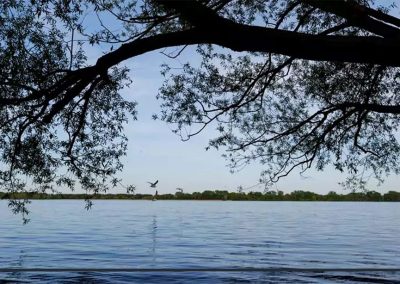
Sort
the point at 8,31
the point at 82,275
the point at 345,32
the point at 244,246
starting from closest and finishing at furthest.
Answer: the point at 8,31, the point at 345,32, the point at 82,275, the point at 244,246

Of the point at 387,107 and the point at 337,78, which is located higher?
the point at 337,78

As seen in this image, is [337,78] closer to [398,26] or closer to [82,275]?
[398,26]

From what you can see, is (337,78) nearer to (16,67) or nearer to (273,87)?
(273,87)

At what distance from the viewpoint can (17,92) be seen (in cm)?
1425

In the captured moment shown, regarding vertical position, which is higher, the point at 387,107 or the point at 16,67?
the point at 16,67

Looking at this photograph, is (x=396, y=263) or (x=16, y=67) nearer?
(x=16, y=67)

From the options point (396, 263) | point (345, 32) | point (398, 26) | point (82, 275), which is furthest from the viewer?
point (396, 263)

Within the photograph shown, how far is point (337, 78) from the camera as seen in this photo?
62.4 feet

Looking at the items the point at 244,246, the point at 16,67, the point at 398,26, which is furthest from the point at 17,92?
the point at 244,246

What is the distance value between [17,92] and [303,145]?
10515 mm

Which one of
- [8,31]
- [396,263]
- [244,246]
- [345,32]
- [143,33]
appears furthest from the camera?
[244,246]

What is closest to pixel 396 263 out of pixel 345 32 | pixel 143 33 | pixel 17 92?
pixel 345 32

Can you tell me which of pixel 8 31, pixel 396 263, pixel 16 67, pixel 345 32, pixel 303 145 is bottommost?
pixel 396 263

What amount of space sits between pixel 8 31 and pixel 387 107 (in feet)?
35.0
